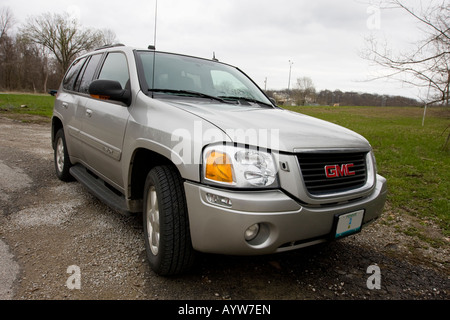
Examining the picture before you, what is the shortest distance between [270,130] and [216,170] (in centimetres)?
47

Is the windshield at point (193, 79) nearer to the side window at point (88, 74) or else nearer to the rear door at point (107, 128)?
the rear door at point (107, 128)

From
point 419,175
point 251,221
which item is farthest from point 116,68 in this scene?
point 419,175

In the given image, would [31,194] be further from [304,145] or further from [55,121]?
[304,145]

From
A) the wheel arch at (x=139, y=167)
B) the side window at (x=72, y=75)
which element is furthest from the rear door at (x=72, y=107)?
the wheel arch at (x=139, y=167)

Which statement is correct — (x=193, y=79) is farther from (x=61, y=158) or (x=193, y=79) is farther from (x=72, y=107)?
(x=61, y=158)

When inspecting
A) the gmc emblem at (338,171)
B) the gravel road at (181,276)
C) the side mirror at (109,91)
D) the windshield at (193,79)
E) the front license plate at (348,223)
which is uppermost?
the windshield at (193,79)

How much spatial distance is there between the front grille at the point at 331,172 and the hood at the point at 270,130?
0.07 metres

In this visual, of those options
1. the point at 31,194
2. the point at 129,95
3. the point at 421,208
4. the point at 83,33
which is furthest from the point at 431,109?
the point at 83,33

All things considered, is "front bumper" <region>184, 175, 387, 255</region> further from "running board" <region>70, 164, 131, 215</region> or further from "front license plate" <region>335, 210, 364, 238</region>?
"running board" <region>70, 164, 131, 215</region>

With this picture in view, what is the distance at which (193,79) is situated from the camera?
3020 millimetres

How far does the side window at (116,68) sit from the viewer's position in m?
2.92

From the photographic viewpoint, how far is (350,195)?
2123 mm

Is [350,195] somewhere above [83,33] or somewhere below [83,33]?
below
